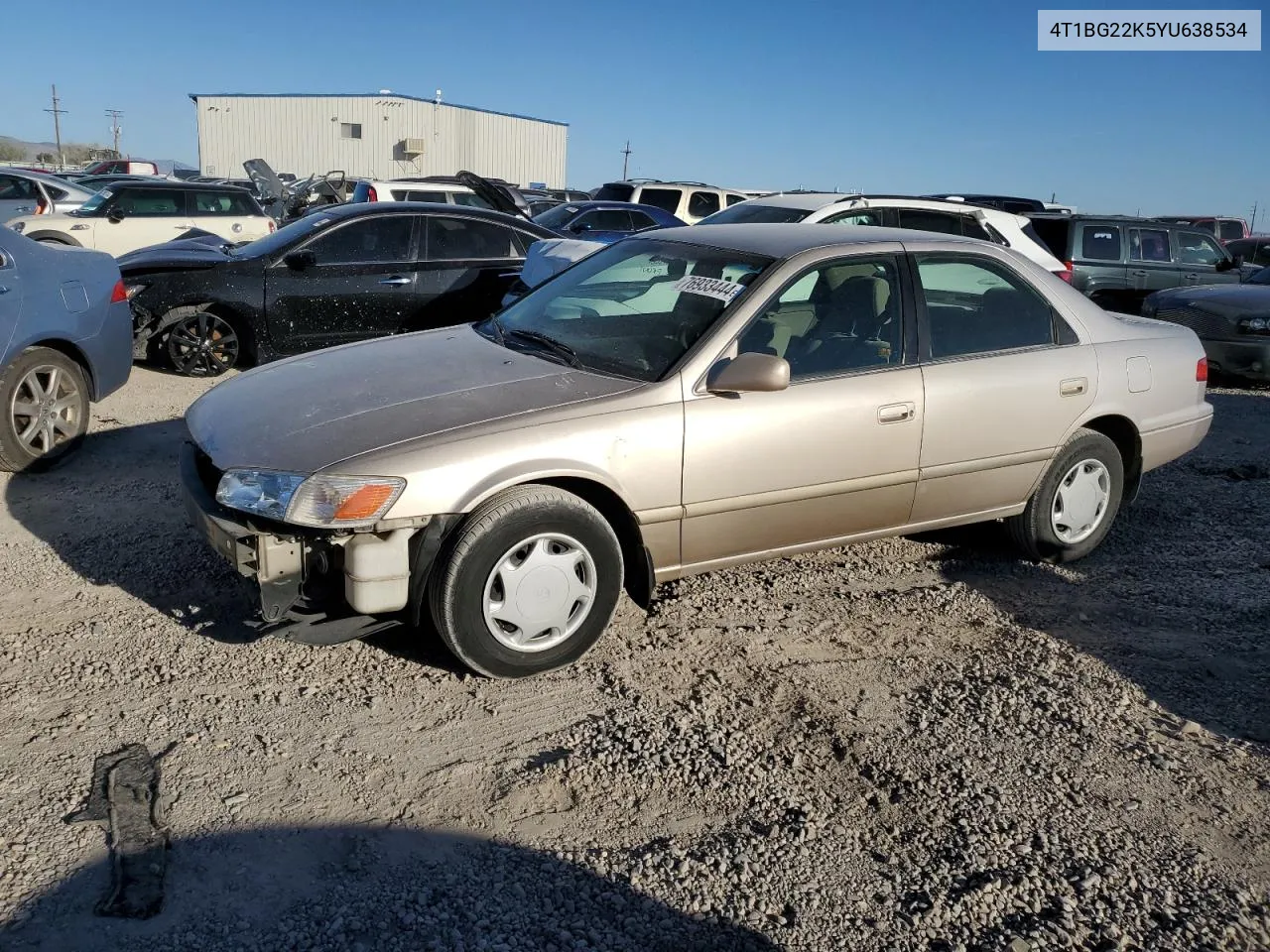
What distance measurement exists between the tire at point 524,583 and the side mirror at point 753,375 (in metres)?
0.69

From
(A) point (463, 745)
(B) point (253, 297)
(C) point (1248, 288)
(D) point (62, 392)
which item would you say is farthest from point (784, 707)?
(C) point (1248, 288)

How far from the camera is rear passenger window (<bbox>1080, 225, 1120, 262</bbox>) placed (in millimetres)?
13820

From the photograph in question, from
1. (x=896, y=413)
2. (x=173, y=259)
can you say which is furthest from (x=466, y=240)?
(x=896, y=413)

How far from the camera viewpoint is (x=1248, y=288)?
10750 millimetres

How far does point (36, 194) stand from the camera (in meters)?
15.1

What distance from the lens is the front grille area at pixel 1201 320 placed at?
10336 millimetres

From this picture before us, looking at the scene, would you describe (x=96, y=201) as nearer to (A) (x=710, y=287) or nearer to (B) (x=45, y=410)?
(B) (x=45, y=410)

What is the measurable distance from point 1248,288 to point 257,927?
11.3m

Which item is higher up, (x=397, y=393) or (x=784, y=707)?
(x=397, y=393)

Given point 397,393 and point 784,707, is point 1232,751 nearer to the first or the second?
point 784,707

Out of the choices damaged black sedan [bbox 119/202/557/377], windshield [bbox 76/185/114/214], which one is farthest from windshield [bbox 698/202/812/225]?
windshield [bbox 76/185/114/214]

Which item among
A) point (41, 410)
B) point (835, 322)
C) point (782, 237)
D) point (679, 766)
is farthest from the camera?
point (41, 410)

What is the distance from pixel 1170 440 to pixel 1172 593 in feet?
2.90

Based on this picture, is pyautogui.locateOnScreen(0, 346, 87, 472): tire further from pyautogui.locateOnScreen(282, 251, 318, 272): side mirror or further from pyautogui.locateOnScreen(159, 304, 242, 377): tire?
pyautogui.locateOnScreen(282, 251, 318, 272): side mirror
